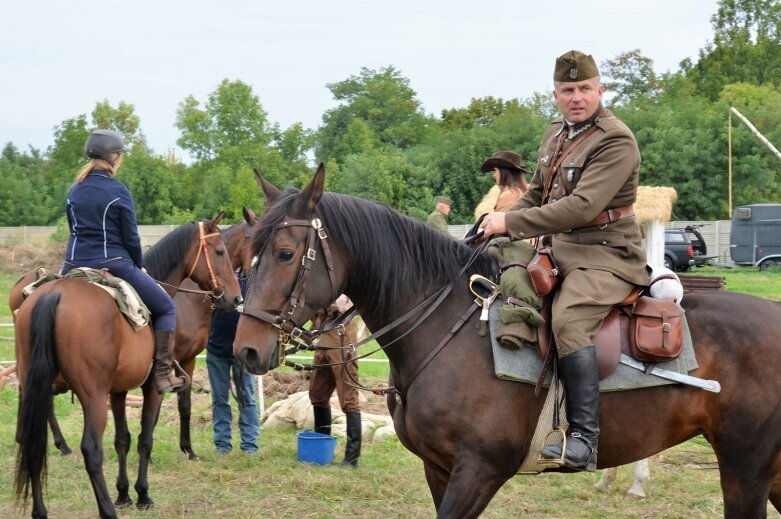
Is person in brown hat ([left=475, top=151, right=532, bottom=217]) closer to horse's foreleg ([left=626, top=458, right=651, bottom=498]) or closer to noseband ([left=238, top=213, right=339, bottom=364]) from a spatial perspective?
horse's foreleg ([left=626, top=458, right=651, bottom=498])

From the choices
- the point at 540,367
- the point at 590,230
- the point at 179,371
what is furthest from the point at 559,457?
the point at 179,371

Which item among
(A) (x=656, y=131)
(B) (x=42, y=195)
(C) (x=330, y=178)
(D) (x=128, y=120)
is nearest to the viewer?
(A) (x=656, y=131)

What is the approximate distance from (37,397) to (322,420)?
3421 mm

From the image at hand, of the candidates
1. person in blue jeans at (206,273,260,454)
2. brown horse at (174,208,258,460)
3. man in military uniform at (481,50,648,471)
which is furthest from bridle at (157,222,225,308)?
man in military uniform at (481,50,648,471)

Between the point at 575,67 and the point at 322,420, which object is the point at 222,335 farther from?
the point at 575,67

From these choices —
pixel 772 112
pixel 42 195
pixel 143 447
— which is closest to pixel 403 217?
pixel 143 447

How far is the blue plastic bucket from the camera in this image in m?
8.58

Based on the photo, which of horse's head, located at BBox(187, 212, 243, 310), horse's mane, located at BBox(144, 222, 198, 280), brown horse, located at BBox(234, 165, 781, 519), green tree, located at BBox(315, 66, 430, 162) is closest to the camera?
brown horse, located at BBox(234, 165, 781, 519)

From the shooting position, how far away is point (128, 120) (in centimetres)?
6706

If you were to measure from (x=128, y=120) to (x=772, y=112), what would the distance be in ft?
151

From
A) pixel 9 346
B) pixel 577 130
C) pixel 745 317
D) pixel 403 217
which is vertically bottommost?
pixel 9 346

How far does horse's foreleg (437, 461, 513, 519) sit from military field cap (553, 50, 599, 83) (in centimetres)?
203

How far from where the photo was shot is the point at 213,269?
343 inches

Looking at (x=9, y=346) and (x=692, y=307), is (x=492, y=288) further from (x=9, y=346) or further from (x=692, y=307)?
(x=9, y=346)
